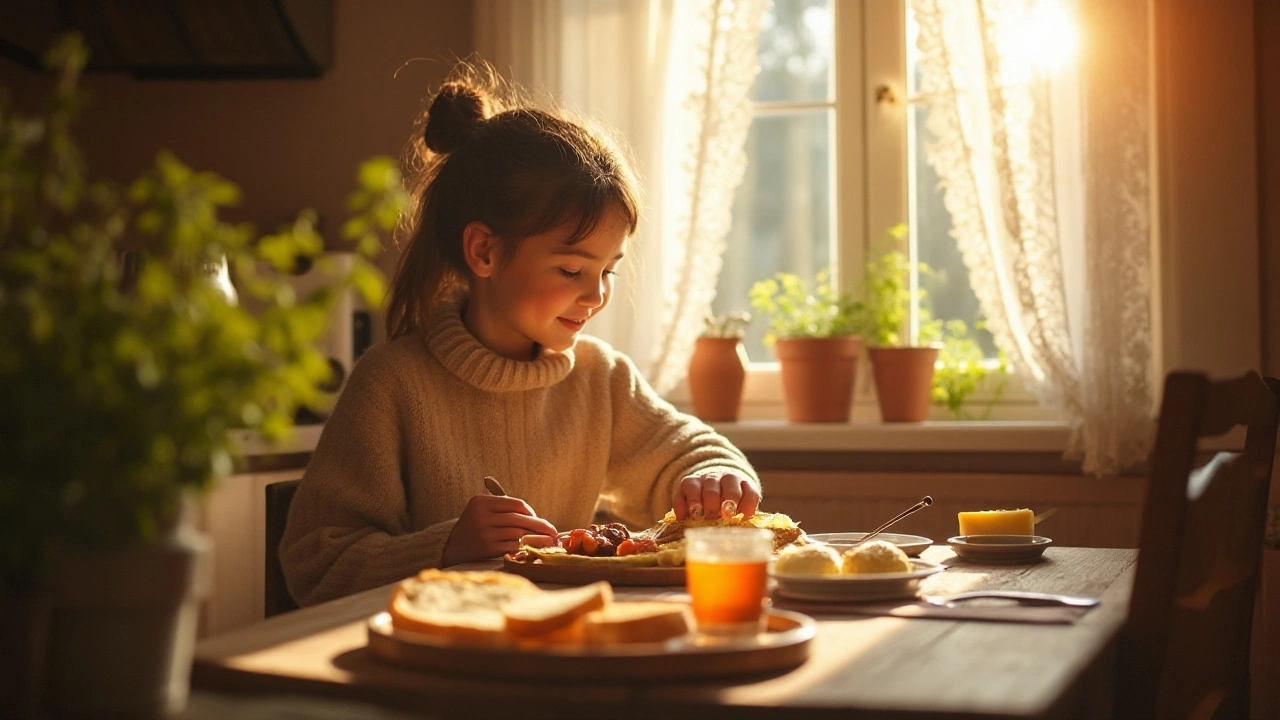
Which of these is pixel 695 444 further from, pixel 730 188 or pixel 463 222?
pixel 730 188

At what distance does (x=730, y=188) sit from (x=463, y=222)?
3.20 ft

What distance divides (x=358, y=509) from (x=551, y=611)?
82cm

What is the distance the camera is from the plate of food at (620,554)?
130cm

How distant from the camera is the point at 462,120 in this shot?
2023 millimetres

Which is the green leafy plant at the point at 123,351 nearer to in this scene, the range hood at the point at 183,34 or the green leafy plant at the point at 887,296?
the green leafy plant at the point at 887,296

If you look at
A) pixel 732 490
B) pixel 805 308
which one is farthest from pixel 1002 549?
pixel 805 308

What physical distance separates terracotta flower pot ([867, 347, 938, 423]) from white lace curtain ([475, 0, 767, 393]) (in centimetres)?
43

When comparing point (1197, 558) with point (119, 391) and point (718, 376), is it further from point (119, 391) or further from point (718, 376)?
point (718, 376)

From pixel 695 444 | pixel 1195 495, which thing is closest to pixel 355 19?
pixel 695 444

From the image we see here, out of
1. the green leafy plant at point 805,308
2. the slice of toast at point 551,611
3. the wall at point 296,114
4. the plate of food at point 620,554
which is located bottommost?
the plate of food at point 620,554

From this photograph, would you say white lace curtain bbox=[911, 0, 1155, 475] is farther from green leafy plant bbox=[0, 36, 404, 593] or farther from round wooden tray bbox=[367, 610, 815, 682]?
green leafy plant bbox=[0, 36, 404, 593]

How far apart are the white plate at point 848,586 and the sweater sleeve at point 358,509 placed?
515 mm

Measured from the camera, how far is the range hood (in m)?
2.96

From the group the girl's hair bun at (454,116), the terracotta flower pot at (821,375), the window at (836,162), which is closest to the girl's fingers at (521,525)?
the girl's hair bun at (454,116)
